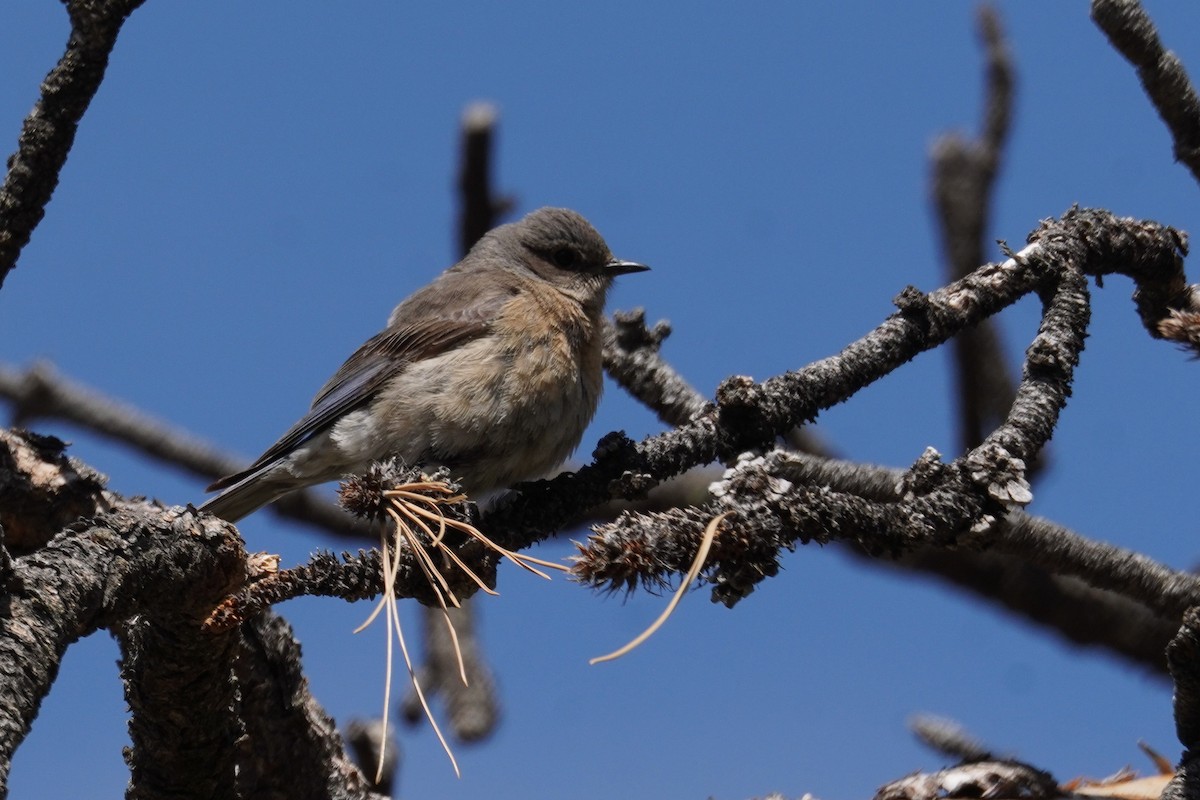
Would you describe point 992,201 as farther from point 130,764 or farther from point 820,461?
point 130,764

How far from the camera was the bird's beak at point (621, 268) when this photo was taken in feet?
19.1

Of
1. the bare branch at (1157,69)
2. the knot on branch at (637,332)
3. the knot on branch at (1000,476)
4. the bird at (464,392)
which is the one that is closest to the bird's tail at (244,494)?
the bird at (464,392)

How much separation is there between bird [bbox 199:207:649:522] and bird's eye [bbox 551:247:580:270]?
3.4 inches

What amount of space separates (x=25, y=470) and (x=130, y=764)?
1097 mm

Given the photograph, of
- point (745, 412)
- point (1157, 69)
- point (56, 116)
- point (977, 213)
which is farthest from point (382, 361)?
point (1157, 69)

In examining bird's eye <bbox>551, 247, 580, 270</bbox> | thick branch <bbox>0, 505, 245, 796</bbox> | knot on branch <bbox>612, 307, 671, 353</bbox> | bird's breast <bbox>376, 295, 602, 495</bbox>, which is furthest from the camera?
bird's eye <bbox>551, 247, 580, 270</bbox>

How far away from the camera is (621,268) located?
5.83 meters

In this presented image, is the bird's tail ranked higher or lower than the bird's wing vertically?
lower

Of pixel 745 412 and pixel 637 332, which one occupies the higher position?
pixel 637 332

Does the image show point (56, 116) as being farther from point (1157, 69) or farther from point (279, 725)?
point (1157, 69)

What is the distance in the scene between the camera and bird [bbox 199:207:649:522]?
4.65 m

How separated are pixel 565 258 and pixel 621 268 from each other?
0.26 m

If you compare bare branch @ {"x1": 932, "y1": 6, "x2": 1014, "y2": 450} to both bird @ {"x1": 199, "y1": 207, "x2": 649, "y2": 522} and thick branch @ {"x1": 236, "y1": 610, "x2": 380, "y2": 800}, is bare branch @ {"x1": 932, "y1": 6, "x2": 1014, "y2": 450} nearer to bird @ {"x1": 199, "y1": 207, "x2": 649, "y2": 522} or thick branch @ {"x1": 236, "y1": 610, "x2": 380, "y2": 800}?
bird @ {"x1": 199, "y1": 207, "x2": 649, "y2": 522}

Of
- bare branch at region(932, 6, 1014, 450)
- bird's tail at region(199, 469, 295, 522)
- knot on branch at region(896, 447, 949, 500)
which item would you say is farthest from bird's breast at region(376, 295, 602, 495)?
knot on branch at region(896, 447, 949, 500)
